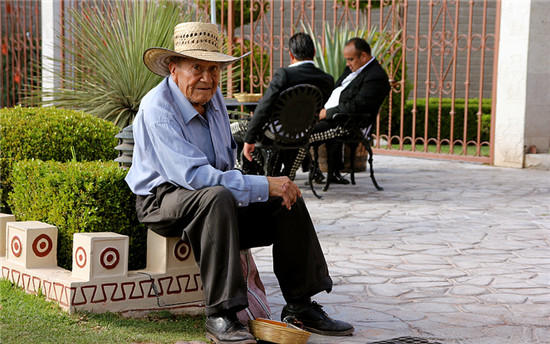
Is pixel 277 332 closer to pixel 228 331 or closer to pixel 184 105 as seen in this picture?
pixel 228 331

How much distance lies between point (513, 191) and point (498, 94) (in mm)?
2583

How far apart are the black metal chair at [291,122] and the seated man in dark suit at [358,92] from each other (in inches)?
25.9

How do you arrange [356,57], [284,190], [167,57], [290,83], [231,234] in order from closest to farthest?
[231,234] → [284,190] → [167,57] → [290,83] → [356,57]

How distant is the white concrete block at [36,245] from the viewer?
13.5ft

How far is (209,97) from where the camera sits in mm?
3846

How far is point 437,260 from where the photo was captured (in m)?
5.39

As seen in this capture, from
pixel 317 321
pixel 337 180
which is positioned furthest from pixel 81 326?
pixel 337 180

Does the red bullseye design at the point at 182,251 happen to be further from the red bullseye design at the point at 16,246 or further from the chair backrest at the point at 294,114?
the chair backrest at the point at 294,114

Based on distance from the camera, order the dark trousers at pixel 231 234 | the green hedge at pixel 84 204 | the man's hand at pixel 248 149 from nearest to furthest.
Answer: the dark trousers at pixel 231 234 → the green hedge at pixel 84 204 → the man's hand at pixel 248 149

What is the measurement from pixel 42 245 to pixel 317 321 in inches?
58.2

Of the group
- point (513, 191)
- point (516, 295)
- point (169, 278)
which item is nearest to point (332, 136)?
point (513, 191)

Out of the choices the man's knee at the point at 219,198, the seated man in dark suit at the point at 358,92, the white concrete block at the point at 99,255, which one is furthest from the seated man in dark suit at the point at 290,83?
the man's knee at the point at 219,198

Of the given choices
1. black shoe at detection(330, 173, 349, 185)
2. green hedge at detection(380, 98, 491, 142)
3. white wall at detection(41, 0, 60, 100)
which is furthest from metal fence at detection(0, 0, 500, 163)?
black shoe at detection(330, 173, 349, 185)

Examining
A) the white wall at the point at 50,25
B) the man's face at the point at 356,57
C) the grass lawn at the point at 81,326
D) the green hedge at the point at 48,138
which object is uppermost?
the white wall at the point at 50,25
